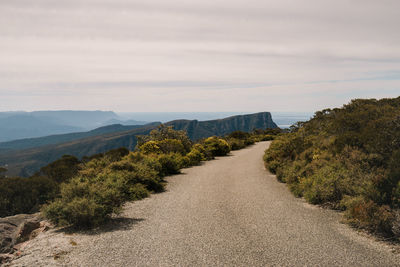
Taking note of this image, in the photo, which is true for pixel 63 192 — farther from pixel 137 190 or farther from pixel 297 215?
pixel 297 215

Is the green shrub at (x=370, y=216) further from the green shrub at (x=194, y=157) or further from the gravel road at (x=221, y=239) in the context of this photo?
the green shrub at (x=194, y=157)

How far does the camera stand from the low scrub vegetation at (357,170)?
747 centimetres

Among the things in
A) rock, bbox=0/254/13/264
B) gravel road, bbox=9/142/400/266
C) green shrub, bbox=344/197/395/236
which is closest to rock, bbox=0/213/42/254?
rock, bbox=0/254/13/264

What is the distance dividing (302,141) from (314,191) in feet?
22.0

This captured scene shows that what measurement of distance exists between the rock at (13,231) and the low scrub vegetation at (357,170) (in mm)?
9421

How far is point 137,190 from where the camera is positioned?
11.8 metres

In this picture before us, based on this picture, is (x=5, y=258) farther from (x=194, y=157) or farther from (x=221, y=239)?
(x=194, y=157)

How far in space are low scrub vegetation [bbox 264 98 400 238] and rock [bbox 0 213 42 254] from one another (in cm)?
942

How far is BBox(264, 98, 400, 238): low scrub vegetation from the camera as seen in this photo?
7.47 m

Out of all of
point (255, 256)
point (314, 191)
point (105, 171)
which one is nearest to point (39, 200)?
point (105, 171)

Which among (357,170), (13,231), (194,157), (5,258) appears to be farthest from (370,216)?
(194,157)

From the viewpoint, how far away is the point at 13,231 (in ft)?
28.1

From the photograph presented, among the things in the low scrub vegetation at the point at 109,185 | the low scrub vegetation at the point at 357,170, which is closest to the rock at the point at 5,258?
the low scrub vegetation at the point at 109,185

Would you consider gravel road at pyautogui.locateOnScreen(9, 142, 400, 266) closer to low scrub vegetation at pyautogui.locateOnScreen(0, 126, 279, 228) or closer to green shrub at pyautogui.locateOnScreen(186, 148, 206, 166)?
low scrub vegetation at pyautogui.locateOnScreen(0, 126, 279, 228)
